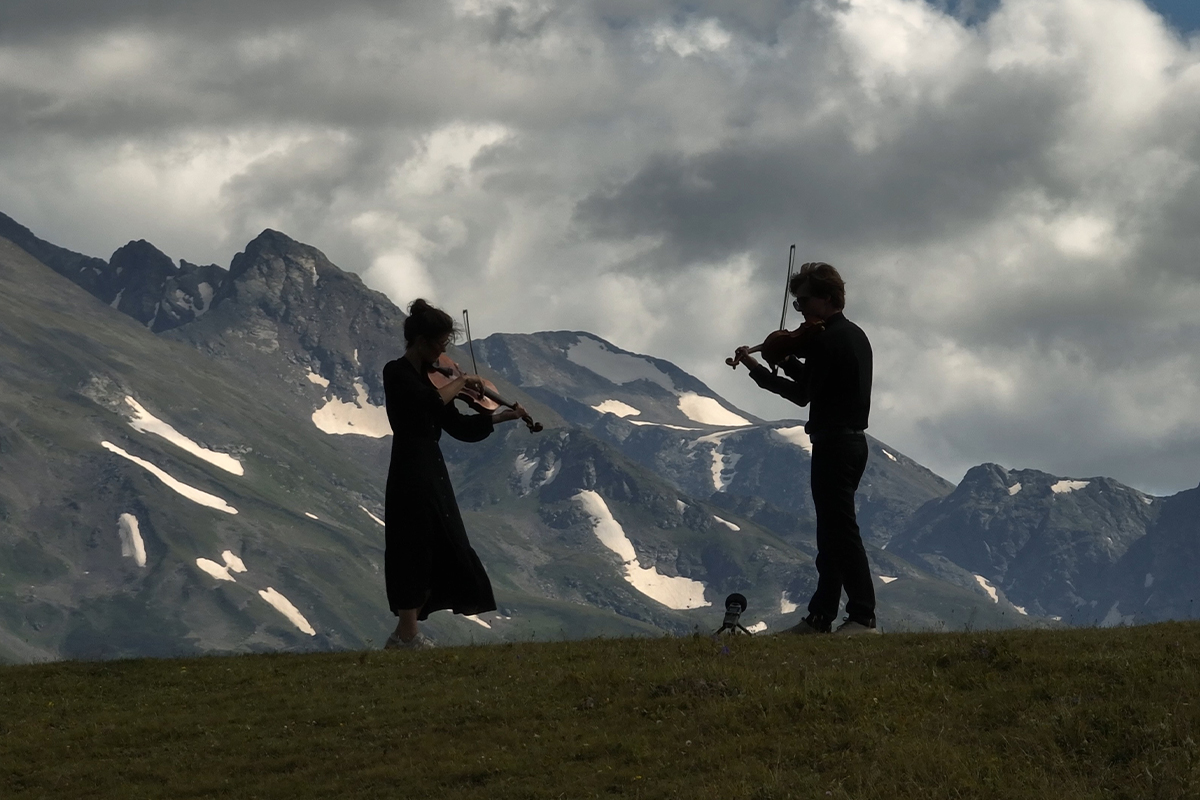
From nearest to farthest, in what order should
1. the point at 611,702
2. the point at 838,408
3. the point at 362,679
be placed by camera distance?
the point at 611,702
the point at 362,679
the point at 838,408

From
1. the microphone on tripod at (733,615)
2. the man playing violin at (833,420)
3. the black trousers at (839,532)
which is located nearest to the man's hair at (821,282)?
the man playing violin at (833,420)

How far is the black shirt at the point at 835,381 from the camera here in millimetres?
20781

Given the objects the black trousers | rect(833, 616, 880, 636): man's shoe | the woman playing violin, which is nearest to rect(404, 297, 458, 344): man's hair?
the woman playing violin

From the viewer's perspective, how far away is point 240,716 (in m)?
18.5

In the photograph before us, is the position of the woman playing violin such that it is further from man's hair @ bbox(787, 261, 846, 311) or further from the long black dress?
man's hair @ bbox(787, 261, 846, 311)

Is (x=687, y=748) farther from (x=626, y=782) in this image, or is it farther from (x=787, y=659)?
(x=787, y=659)

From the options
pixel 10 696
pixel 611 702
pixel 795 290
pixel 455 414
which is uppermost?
pixel 795 290

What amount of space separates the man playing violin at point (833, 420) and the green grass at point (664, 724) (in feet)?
4.33

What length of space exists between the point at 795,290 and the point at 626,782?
28.0 ft

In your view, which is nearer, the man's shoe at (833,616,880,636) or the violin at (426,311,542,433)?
the man's shoe at (833,616,880,636)

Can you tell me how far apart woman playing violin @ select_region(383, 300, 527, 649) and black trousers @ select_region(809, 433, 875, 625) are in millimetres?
4554

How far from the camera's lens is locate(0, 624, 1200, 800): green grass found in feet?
46.0

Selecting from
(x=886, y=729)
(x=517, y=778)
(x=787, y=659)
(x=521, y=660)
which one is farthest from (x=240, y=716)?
(x=886, y=729)

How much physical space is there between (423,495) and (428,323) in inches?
97.3
